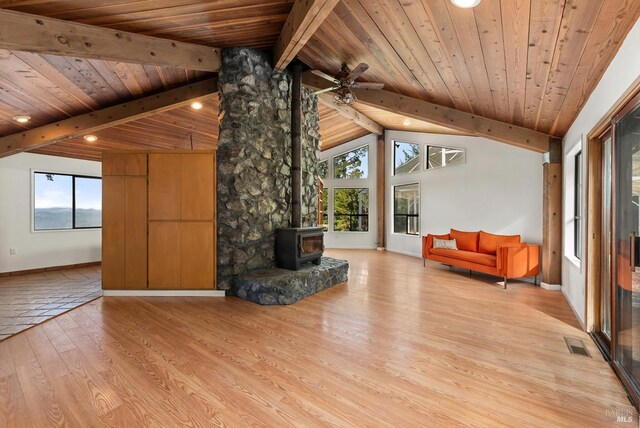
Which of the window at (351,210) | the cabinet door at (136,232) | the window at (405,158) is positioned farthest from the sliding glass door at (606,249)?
the window at (351,210)

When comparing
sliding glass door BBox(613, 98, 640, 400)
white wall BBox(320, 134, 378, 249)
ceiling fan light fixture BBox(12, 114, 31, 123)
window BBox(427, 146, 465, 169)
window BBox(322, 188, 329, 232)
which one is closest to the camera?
sliding glass door BBox(613, 98, 640, 400)

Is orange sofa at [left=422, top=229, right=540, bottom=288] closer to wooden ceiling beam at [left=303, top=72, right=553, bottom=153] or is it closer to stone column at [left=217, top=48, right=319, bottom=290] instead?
wooden ceiling beam at [left=303, top=72, right=553, bottom=153]

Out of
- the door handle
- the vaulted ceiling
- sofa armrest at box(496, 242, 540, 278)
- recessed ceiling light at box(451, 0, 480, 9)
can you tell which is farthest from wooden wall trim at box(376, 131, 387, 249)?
the door handle

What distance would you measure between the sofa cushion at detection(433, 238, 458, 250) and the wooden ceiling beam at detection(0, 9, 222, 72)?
5275 mm

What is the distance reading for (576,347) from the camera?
2.69 m

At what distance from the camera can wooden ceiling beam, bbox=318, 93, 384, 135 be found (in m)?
5.88

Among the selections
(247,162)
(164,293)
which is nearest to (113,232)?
(164,293)

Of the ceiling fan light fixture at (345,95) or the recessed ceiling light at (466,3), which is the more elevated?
the ceiling fan light fixture at (345,95)

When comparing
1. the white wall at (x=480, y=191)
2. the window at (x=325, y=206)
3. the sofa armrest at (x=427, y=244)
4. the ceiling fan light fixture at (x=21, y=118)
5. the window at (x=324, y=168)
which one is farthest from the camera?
the window at (x=324, y=168)

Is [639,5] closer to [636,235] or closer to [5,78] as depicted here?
[636,235]

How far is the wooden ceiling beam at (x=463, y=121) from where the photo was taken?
4402mm

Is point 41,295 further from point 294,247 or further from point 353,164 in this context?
point 353,164

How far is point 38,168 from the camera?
6.00 meters

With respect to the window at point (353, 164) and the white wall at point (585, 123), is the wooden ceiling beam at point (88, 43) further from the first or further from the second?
the window at point (353, 164)
